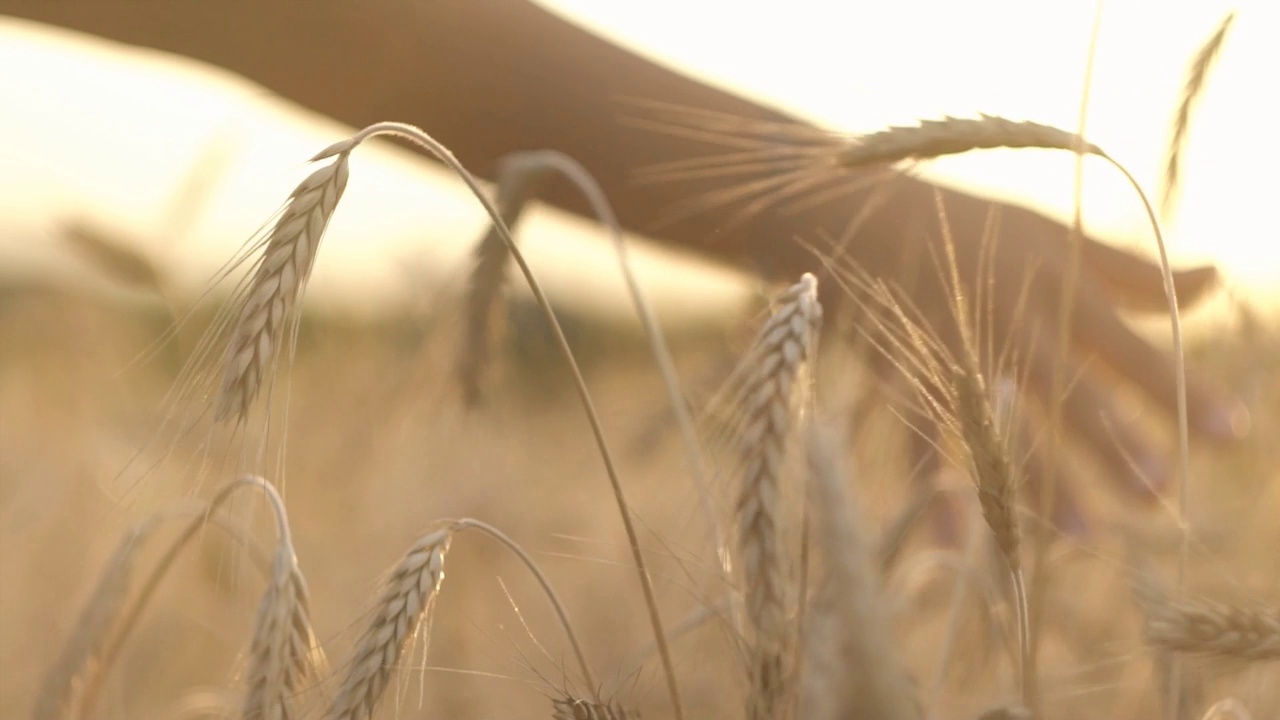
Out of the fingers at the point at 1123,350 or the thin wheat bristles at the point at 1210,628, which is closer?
the thin wheat bristles at the point at 1210,628

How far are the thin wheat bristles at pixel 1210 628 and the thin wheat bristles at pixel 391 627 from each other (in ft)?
1.69

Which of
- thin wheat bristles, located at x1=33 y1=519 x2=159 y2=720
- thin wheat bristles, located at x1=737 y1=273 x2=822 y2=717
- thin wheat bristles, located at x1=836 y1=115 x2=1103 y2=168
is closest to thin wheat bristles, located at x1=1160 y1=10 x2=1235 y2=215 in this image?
thin wheat bristles, located at x1=836 y1=115 x2=1103 y2=168

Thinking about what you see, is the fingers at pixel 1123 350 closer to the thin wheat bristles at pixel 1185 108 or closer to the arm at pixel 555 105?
the arm at pixel 555 105

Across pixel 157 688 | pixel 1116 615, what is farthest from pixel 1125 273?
pixel 157 688

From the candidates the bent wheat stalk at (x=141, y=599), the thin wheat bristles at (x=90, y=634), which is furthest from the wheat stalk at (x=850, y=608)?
the thin wheat bristles at (x=90, y=634)

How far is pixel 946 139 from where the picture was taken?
87 cm

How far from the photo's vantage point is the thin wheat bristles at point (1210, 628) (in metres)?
0.70

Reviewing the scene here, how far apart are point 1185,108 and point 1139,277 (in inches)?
14.0

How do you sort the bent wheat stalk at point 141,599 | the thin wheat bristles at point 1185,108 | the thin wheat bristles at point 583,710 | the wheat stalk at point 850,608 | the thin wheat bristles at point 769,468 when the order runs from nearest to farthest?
1. the wheat stalk at point 850,608
2. the thin wheat bristles at point 769,468
3. the thin wheat bristles at point 583,710
4. the bent wheat stalk at point 141,599
5. the thin wheat bristles at point 1185,108

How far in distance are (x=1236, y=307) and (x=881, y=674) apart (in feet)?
5.95

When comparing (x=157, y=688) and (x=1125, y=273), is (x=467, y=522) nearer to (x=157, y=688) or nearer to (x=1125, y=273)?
(x=1125, y=273)

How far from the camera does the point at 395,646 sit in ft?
2.50

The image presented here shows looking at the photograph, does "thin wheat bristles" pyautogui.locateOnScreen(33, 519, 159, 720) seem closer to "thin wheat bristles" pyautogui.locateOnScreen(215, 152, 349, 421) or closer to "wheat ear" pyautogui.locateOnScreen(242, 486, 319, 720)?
"wheat ear" pyautogui.locateOnScreen(242, 486, 319, 720)

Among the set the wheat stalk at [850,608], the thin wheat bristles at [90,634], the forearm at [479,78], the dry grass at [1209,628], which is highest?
the forearm at [479,78]
